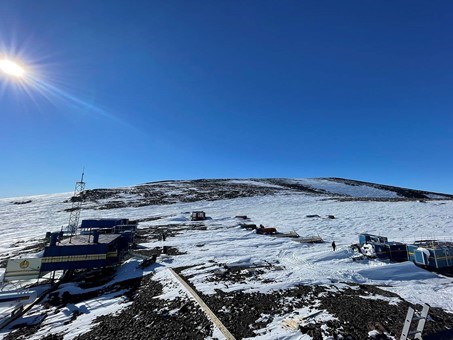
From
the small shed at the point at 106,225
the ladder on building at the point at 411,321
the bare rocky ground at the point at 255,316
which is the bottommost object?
the bare rocky ground at the point at 255,316

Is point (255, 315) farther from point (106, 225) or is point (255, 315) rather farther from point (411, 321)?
point (106, 225)

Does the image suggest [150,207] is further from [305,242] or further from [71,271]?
[305,242]

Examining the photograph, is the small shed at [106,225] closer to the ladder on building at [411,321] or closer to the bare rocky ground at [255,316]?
the bare rocky ground at [255,316]

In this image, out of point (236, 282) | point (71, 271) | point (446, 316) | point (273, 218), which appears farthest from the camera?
point (273, 218)

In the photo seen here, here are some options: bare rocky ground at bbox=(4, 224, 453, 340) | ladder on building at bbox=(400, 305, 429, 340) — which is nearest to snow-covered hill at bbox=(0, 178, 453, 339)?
bare rocky ground at bbox=(4, 224, 453, 340)

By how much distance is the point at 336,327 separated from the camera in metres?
9.23

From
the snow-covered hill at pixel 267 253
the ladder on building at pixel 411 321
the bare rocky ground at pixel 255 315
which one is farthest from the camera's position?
the snow-covered hill at pixel 267 253

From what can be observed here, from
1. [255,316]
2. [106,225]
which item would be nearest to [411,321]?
[255,316]

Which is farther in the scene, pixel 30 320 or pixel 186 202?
pixel 186 202

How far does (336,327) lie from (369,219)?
31.2 metres

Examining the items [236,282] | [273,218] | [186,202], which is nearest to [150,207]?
[186,202]

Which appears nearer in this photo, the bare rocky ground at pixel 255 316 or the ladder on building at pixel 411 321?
the ladder on building at pixel 411 321

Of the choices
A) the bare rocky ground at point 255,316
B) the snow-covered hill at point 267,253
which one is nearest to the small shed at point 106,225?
the snow-covered hill at point 267,253

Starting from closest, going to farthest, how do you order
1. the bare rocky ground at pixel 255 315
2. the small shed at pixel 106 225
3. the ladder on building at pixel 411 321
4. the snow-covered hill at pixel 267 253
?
1. the ladder on building at pixel 411 321
2. the bare rocky ground at pixel 255 315
3. the snow-covered hill at pixel 267 253
4. the small shed at pixel 106 225
